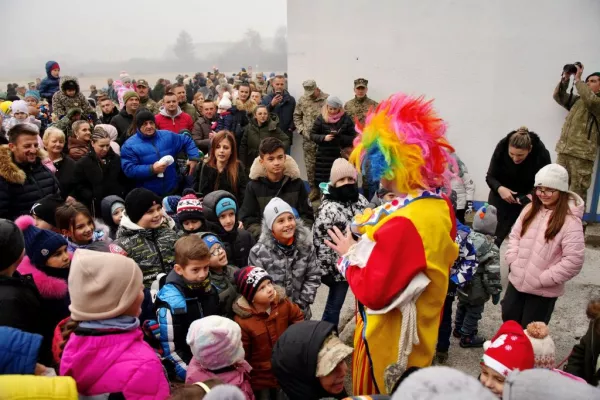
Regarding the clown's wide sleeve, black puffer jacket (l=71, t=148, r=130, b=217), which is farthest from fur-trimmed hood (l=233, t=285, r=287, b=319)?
black puffer jacket (l=71, t=148, r=130, b=217)

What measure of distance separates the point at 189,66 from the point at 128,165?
147 ft

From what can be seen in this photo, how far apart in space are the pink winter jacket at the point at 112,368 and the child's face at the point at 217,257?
1.20 metres

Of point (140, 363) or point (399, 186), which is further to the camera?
point (399, 186)

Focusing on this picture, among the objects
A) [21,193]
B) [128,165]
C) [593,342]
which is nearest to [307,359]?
[593,342]

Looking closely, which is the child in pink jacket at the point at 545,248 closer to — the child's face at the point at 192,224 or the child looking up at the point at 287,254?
the child looking up at the point at 287,254

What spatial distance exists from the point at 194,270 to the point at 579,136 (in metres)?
5.53

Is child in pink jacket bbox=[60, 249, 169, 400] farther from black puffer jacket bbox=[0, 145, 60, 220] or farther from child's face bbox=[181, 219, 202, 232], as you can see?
black puffer jacket bbox=[0, 145, 60, 220]

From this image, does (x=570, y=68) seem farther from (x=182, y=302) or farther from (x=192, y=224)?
(x=182, y=302)

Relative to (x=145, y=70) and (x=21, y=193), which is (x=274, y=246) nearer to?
(x=21, y=193)

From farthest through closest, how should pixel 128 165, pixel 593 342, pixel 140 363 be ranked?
1. pixel 128 165
2. pixel 593 342
3. pixel 140 363

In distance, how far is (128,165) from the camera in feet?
17.2

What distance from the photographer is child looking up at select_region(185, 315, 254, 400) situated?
2.34 m

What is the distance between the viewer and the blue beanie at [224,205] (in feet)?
12.2

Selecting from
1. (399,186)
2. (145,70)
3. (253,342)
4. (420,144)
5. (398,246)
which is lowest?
(253,342)
